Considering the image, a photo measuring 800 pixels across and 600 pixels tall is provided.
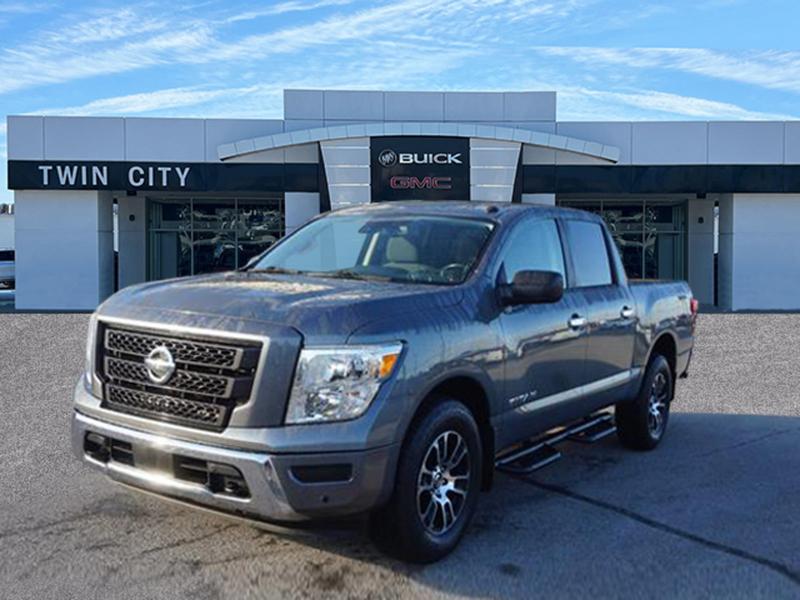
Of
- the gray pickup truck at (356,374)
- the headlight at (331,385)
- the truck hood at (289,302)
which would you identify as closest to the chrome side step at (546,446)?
the gray pickup truck at (356,374)

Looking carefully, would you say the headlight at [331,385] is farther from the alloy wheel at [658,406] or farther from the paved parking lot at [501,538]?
the alloy wheel at [658,406]

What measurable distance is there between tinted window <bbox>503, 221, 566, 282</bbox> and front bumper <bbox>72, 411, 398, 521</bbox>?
1.72 meters

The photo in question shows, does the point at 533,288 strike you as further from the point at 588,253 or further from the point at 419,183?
the point at 419,183

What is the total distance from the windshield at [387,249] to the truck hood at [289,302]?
339 mm

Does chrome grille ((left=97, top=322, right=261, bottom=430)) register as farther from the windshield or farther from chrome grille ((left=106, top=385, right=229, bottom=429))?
the windshield

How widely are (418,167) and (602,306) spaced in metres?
16.2

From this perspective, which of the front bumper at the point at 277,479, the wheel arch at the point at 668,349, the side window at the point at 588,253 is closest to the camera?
the front bumper at the point at 277,479

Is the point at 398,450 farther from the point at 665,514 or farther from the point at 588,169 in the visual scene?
the point at 588,169

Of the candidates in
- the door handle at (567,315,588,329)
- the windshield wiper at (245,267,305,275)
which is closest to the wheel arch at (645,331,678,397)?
the door handle at (567,315,588,329)


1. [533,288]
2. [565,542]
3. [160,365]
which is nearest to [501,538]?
[565,542]

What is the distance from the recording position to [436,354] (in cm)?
405

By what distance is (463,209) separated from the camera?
17.8 ft

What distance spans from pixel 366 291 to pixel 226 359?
2.82 feet

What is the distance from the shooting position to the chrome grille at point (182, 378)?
3703mm
